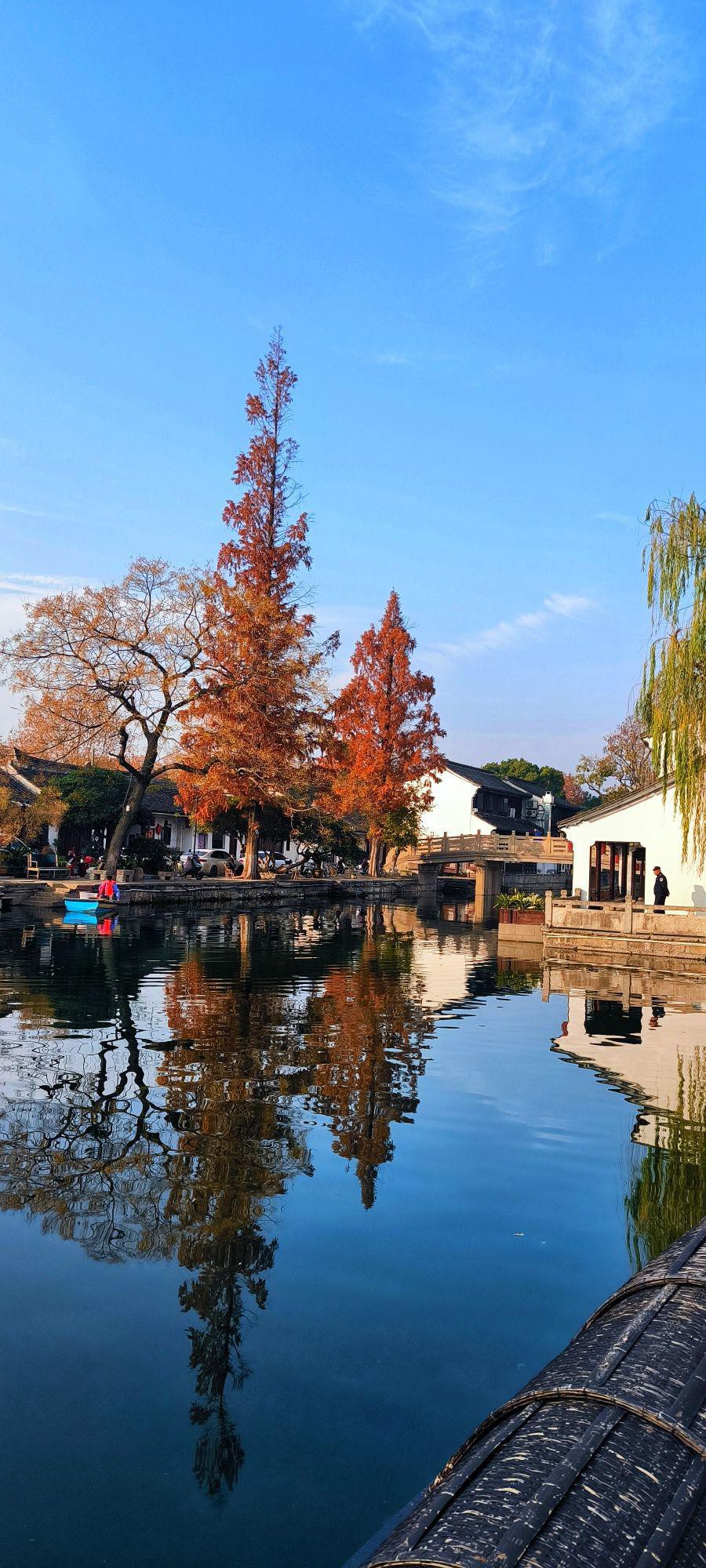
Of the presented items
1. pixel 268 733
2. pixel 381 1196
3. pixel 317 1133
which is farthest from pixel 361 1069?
pixel 268 733

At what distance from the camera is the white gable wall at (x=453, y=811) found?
73.0m

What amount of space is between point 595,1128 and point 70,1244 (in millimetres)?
5520

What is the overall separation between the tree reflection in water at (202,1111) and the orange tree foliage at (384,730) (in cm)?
3414

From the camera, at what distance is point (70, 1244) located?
21.4 ft

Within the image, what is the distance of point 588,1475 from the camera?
2527 mm

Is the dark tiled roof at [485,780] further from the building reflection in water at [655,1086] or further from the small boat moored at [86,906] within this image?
the building reflection in water at [655,1086]

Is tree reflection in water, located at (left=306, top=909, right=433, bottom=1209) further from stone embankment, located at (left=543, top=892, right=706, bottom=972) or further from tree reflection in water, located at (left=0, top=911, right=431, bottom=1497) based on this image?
stone embankment, located at (left=543, top=892, right=706, bottom=972)

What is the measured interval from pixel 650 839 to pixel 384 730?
82.6 feet

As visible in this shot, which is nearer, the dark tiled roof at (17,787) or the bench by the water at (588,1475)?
the bench by the water at (588,1475)

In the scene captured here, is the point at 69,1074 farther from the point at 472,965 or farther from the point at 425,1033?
the point at 472,965

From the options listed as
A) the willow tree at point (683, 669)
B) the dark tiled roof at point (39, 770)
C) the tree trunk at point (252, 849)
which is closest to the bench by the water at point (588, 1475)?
the willow tree at point (683, 669)

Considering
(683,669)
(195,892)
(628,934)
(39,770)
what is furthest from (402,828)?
(683,669)

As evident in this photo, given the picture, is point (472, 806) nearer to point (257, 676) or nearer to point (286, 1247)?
point (257, 676)

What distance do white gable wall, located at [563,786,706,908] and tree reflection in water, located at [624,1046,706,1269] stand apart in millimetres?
20535
